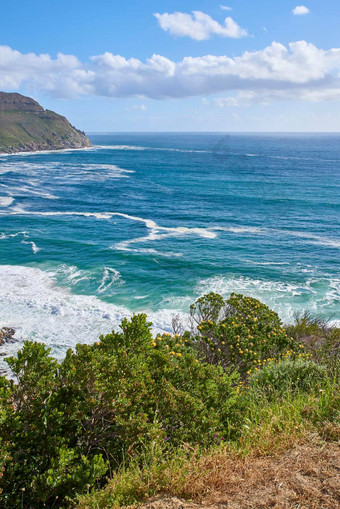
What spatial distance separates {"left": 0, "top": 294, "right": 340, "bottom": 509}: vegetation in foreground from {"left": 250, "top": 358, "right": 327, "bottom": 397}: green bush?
0.14 meters

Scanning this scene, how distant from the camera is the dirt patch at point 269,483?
614cm

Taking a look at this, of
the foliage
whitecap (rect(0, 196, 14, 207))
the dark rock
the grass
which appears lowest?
the dark rock

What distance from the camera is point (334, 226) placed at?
187 feet

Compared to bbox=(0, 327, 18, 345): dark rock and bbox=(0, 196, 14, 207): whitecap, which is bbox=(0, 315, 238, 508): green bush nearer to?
bbox=(0, 327, 18, 345): dark rock

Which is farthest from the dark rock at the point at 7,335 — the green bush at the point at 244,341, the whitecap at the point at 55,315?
the green bush at the point at 244,341

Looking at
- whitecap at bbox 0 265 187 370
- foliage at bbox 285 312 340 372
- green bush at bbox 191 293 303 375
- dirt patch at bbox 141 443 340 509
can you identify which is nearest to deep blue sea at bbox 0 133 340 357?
whitecap at bbox 0 265 187 370

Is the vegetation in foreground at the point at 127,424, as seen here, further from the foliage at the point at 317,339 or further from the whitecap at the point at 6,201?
the whitecap at the point at 6,201

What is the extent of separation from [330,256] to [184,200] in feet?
113

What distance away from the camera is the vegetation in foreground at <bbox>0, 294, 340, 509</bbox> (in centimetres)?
712

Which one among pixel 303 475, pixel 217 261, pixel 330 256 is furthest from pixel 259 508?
pixel 330 256

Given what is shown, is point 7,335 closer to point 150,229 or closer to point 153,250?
point 153,250

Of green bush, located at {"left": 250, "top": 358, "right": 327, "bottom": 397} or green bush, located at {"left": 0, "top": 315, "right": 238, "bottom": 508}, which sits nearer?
green bush, located at {"left": 0, "top": 315, "right": 238, "bottom": 508}

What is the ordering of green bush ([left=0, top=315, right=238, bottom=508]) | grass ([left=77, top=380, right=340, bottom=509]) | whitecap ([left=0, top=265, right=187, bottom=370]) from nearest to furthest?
grass ([left=77, top=380, right=340, bottom=509]) → green bush ([left=0, top=315, right=238, bottom=508]) → whitecap ([left=0, top=265, right=187, bottom=370])

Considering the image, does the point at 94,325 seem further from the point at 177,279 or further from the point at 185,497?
the point at 185,497
